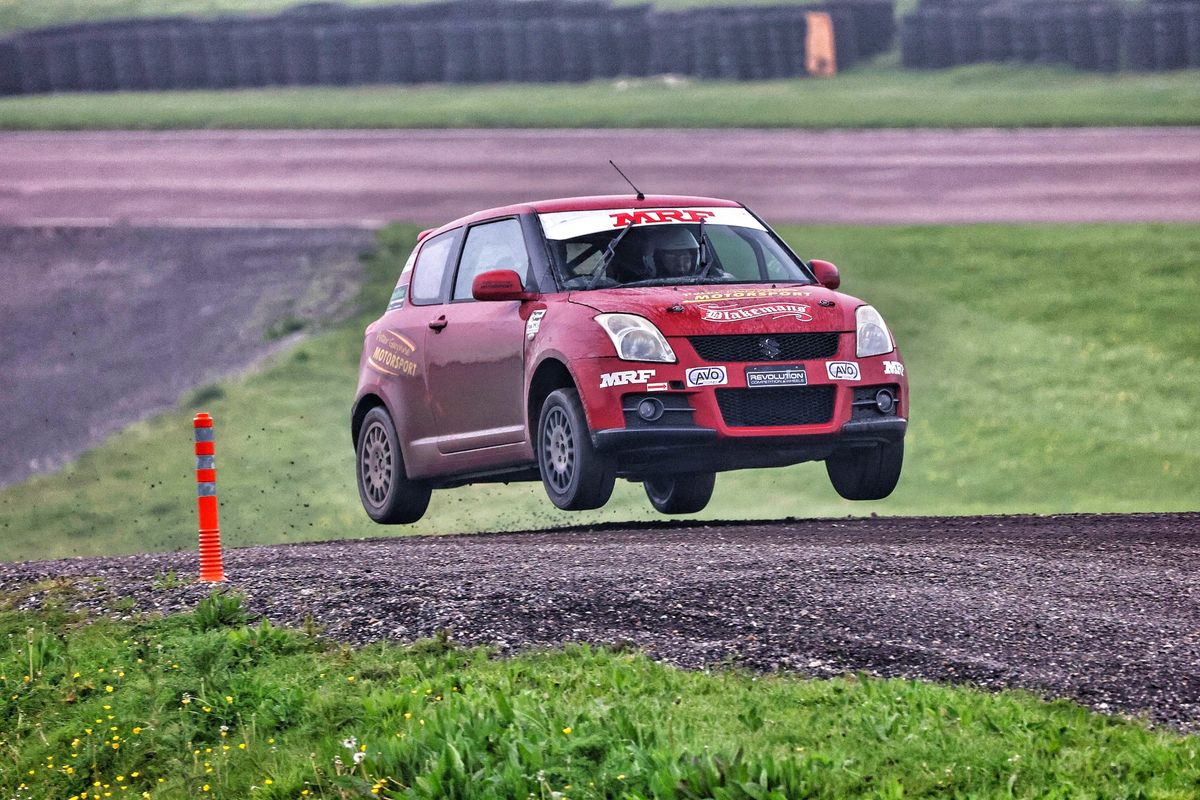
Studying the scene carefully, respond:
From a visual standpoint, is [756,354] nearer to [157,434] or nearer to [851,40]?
[157,434]

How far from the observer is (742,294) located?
→ 33.6 ft

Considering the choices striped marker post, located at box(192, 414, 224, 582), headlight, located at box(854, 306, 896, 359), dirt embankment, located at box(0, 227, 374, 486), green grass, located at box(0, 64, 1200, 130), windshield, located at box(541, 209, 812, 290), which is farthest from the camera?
green grass, located at box(0, 64, 1200, 130)

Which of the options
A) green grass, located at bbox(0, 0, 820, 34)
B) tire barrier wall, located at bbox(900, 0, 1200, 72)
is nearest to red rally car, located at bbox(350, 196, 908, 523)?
tire barrier wall, located at bbox(900, 0, 1200, 72)

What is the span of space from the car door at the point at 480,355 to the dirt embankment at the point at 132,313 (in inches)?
239

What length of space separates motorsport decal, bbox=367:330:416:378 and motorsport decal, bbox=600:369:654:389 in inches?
88.7

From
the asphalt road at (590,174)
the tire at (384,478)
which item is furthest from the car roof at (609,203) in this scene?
the asphalt road at (590,174)

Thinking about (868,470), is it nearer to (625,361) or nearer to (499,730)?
(625,361)

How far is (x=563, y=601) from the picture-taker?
818cm

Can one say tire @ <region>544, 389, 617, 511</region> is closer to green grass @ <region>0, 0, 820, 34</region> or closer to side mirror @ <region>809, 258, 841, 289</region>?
side mirror @ <region>809, 258, 841, 289</region>

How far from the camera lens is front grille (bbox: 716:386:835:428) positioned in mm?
9891

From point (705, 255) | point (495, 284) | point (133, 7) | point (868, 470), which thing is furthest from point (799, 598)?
point (133, 7)

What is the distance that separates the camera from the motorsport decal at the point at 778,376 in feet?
32.6

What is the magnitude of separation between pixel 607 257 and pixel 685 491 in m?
2.09

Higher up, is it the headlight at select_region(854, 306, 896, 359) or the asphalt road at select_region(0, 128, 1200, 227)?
the asphalt road at select_region(0, 128, 1200, 227)
